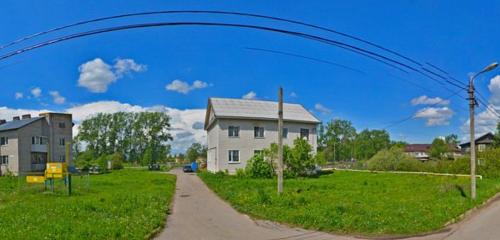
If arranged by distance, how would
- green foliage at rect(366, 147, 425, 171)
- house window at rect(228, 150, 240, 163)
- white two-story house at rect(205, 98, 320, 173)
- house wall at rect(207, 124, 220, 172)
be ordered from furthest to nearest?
green foliage at rect(366, 147, 425, 171) < house wall at rect(207, 124, 220, 172) < house window at rect(228, 150, 240, 163) < white two-story house at rect(205, 98, 320, 173)

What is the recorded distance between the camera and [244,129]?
128 ft

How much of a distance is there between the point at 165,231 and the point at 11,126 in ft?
166

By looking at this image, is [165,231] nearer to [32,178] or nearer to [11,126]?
[32,178]

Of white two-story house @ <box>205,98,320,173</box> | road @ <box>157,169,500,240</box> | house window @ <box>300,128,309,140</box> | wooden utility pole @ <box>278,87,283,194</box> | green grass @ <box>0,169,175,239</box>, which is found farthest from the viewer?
house window @ <box>300,128,309,140</box>

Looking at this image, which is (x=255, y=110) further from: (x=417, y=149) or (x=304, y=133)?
(x=417, y=149)

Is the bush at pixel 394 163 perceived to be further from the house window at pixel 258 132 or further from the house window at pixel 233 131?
the house window at pixel 233 131

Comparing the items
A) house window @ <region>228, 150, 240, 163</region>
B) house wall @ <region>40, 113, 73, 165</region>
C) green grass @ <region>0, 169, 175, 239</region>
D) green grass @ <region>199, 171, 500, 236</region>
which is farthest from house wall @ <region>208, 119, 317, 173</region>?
house wall @ <region>40, 113, 73, 165</region>

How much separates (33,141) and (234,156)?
31.8 metres

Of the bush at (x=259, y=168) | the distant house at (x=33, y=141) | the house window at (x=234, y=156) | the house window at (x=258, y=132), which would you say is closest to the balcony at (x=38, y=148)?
the distant house at (x=33, y=141)

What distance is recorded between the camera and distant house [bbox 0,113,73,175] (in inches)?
2007

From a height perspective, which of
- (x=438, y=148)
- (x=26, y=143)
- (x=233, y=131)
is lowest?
(x=438, y=148)

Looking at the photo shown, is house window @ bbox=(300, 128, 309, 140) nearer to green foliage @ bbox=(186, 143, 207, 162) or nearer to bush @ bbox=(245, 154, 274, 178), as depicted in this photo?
bush @ bbox=(245, 154, 274, 178)

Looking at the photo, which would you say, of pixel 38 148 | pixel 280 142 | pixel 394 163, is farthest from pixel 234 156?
pixel 38 148

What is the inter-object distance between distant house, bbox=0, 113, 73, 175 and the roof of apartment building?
25106 mm
